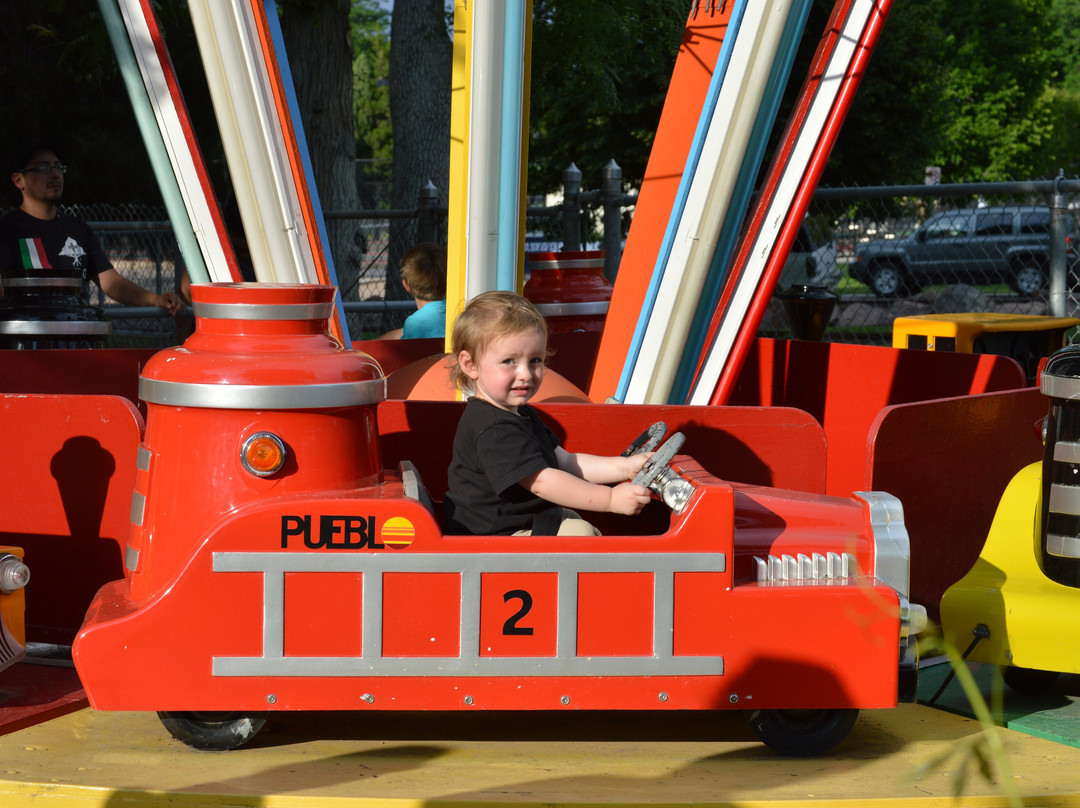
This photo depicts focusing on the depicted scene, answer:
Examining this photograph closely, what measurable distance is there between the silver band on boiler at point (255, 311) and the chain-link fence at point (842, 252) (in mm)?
5069

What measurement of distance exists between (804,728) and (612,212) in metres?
6.78

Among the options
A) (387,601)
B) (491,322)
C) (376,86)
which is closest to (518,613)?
(387,601)

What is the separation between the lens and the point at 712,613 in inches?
100

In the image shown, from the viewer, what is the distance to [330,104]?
11133mm

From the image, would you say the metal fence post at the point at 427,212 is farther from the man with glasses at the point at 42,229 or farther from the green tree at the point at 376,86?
the green tree at the point at 376,86

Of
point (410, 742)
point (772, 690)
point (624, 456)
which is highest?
point (624, 456)

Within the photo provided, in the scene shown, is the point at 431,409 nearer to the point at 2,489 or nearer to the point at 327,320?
the point at 327,320

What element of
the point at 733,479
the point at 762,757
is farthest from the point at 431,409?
the point at 762,757

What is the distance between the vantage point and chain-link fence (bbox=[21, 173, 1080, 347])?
7.48m

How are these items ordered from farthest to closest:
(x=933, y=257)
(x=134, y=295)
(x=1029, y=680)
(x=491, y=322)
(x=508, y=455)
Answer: (x=933, y=257)
(x=134, y=295)
(x=1029, y=680)
(x=491, y=322)
(x=508, y=455)

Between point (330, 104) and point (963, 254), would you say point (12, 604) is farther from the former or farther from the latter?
point (963, 254)

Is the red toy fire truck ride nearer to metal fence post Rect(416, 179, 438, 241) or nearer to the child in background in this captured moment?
the child in background

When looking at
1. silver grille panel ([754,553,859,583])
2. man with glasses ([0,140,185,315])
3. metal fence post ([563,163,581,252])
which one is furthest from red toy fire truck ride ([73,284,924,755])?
metal fence post ([563,163,581,252])

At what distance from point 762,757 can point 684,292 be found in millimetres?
1493
